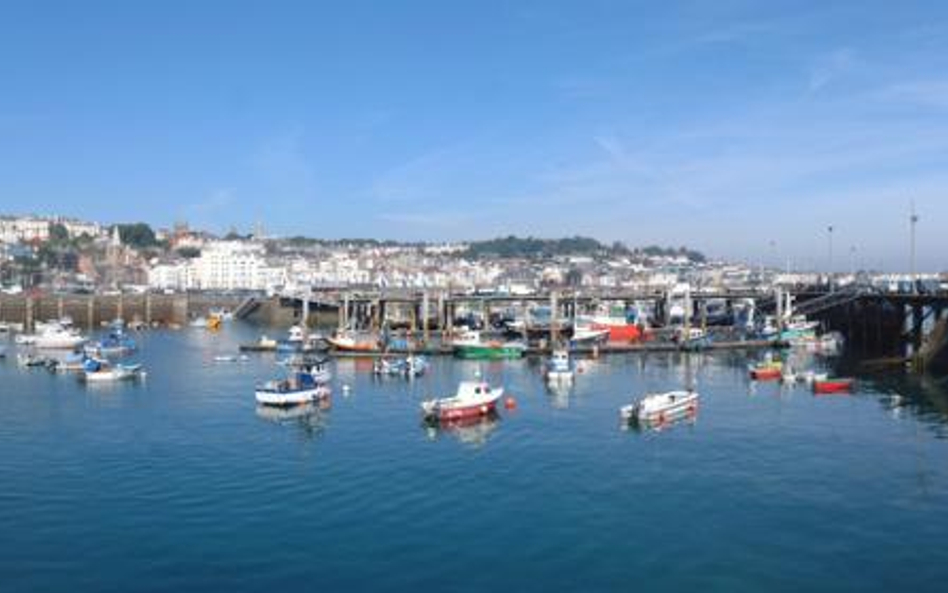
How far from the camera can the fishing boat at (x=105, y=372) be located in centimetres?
6397

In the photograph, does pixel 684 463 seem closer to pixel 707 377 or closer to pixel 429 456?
pixel 429 456

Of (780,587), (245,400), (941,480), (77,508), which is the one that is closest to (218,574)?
(77,508)

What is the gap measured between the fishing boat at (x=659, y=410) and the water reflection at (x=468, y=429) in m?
6.52

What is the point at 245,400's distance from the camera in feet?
185

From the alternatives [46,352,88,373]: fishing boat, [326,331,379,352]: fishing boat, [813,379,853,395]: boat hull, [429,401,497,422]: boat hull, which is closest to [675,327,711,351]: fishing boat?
[813,379,853,395]: boat hull

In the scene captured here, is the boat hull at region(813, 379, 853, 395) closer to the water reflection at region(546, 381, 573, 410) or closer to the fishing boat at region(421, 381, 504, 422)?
the water reflection at region(546, 381, 573, 410)

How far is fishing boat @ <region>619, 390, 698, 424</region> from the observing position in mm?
A: 47781

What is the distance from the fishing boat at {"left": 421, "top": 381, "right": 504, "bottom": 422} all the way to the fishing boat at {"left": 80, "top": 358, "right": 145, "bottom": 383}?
81.9 feet

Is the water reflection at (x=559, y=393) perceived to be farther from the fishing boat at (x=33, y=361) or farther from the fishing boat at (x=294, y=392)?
the fishing boat at (x=33, y=361)

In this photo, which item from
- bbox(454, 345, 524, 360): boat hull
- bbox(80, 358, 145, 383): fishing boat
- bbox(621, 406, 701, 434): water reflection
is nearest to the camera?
bbox(621, 406, 701, 434): water reflection

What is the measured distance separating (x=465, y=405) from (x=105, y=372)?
28.3 meters

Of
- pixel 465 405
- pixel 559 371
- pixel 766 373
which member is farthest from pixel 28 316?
pixel 766 373

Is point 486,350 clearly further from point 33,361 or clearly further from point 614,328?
point 33,361

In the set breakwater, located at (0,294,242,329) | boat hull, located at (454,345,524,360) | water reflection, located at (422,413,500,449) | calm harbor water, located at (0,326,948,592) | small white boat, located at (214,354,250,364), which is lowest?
calm harbor water, located at (0,326,948,592)
